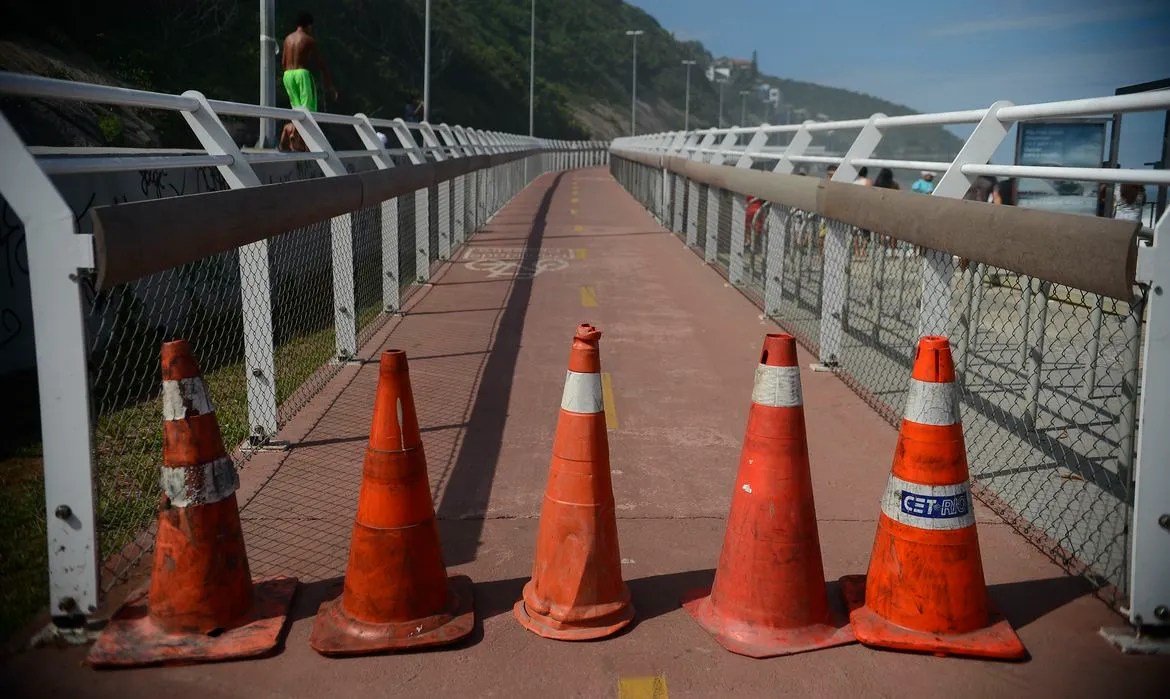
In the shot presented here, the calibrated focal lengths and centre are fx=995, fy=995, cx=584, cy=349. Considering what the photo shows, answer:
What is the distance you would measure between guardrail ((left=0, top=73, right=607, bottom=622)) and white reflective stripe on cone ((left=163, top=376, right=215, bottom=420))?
271 millimetres

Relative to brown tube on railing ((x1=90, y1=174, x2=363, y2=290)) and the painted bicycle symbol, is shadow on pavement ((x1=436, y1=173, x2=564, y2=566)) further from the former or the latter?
the painted bicycle symbol

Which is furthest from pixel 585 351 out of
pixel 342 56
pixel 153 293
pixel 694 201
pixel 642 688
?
pixel 342 56

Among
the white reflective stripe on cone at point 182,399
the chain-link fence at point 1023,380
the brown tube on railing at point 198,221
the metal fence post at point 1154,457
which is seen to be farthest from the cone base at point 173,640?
the chain-link fence at point 1023,380

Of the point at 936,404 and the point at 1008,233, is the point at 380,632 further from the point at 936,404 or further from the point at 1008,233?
the point at 1008,233

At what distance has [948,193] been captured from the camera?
6.00m

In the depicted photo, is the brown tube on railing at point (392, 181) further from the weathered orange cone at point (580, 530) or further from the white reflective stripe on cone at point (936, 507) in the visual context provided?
the white reflective stripe on cone at point (936, 507)

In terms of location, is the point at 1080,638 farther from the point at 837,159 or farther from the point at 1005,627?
the point at 837,159

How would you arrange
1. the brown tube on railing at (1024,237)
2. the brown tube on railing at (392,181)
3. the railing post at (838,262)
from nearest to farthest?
the brown tube on railing at (1024,237)
the brown tube on railing at (392,181)
the railing post at (838,262)

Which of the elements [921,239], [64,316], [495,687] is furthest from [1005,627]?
[64,316]

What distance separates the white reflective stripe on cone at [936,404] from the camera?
13.0ft

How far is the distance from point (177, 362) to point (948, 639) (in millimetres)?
3247

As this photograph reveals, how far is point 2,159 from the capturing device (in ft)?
11.6

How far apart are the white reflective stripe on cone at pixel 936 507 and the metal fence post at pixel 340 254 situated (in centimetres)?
529

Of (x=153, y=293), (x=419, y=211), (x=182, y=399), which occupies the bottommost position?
(x=153, y=293)
